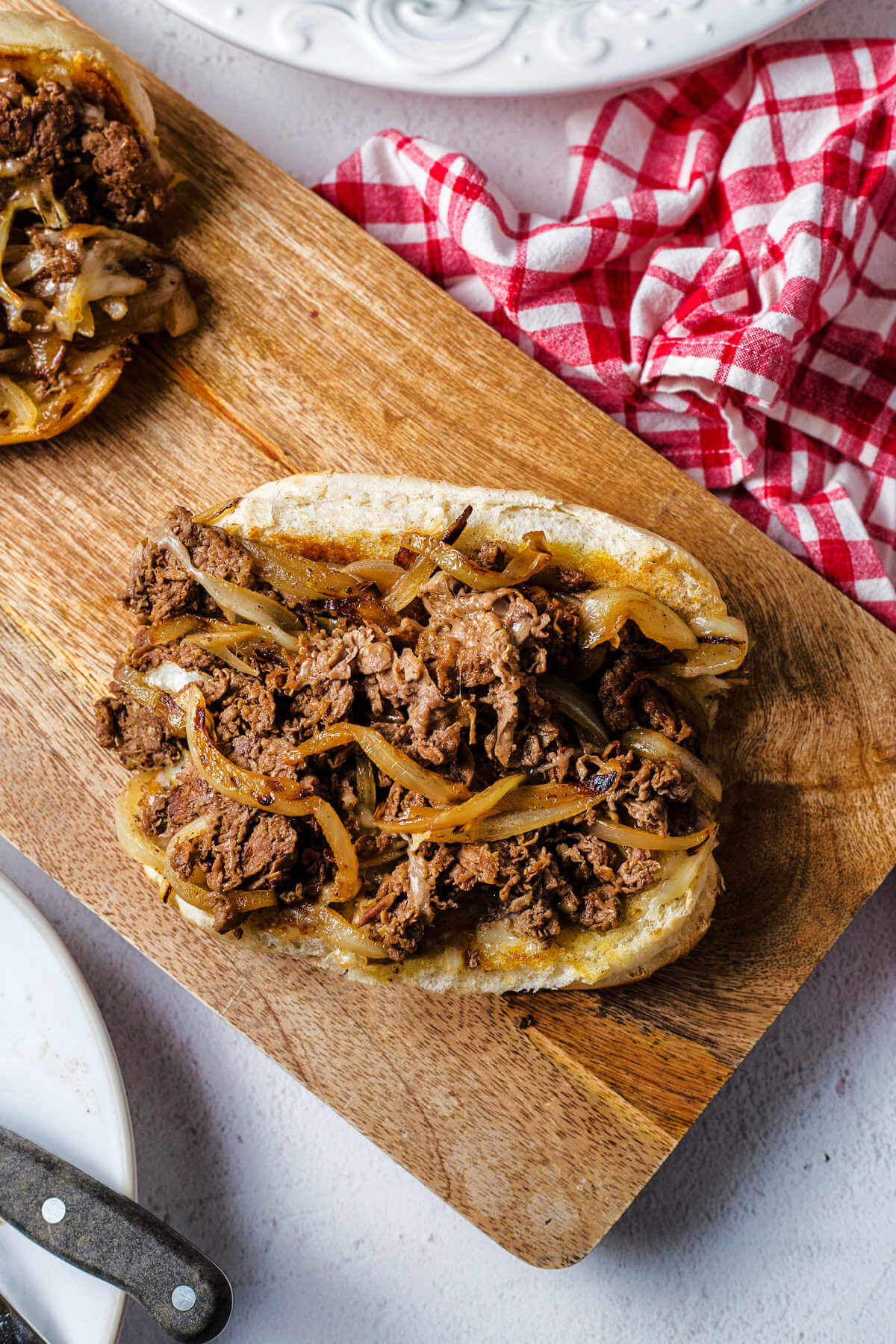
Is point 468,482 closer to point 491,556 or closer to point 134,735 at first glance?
point 491,556

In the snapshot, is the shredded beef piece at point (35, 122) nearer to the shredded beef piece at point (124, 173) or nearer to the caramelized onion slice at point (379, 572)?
the shredded beef piece at point (124, 173)

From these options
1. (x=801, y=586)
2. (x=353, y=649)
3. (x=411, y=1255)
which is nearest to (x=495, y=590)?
(x=353, y=649)

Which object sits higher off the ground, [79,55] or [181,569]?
[79,55]

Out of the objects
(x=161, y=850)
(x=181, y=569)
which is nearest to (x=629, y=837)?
(x=161, y=850)

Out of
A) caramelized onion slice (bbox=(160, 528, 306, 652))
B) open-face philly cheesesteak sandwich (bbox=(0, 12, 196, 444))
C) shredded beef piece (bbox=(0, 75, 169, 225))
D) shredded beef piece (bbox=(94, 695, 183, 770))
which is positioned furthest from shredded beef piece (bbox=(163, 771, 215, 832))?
shredded beef piece (bbox=(0, 75, 169, 225))

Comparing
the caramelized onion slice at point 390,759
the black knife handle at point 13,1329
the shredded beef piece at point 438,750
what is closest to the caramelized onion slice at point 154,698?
the shredded beef piece at point 438,750

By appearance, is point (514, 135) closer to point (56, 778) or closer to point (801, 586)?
point (801, 586)
